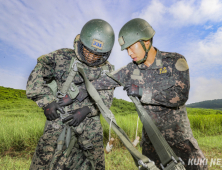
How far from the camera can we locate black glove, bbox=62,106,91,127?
9.57 ft

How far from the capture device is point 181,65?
2357mm

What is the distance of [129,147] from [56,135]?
182cm

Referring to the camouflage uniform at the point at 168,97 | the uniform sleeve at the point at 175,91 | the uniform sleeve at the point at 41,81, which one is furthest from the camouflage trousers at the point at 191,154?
the uniform sleeve at the point at 41,81

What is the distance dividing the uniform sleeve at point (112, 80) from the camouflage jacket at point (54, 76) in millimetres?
346

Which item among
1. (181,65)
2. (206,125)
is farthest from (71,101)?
(206,125)

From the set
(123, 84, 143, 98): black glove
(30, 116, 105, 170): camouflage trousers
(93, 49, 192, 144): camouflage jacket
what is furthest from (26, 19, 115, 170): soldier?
(123, 84, 143, 98): black glove

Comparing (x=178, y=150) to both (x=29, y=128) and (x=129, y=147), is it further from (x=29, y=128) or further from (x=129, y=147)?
(x=29, y=128)

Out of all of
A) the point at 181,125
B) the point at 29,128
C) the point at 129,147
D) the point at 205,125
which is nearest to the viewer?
→ the point at 129,147

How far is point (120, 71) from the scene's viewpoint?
3.14 meters

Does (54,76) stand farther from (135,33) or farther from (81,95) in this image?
(135,33)

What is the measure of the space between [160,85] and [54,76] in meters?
2.29

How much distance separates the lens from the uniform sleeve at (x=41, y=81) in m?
2.82

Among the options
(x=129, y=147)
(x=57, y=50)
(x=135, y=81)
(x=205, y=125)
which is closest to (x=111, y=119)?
(x=129, y=147)

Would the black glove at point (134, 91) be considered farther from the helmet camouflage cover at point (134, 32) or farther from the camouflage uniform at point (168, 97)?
the helmet camouflage cover at point (134, 32)
